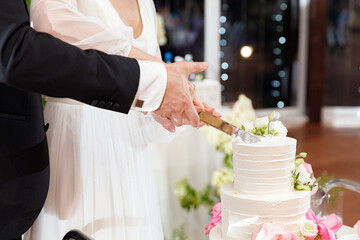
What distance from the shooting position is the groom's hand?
1.04 meters

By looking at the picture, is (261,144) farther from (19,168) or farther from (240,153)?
(19,168)

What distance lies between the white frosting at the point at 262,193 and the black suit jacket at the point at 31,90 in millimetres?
319

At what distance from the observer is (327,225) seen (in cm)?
109

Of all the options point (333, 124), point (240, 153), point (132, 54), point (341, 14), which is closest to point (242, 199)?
point (240, 153)

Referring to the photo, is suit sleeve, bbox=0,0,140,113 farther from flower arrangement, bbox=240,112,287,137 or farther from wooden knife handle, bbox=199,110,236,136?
flower arrangement, bbox=240,112,287,137

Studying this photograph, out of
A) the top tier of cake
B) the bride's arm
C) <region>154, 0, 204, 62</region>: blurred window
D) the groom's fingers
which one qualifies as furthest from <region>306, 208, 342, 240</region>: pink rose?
<region>154, 0, 204, 62</region>: blurred window

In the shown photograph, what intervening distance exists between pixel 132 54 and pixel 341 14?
6.72 m

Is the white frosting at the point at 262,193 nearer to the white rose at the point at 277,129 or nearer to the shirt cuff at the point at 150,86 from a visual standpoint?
the white rose at the point at 277,129

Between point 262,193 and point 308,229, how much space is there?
0.13 m

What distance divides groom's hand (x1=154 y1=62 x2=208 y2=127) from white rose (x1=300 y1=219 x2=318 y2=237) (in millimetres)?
346

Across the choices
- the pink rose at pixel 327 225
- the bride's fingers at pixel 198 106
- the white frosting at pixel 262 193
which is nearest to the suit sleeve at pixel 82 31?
the bride's fingers at pixel 198 106

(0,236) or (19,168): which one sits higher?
(19,168)

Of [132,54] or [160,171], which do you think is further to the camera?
[160,171]

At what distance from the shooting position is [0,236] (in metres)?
1.03
